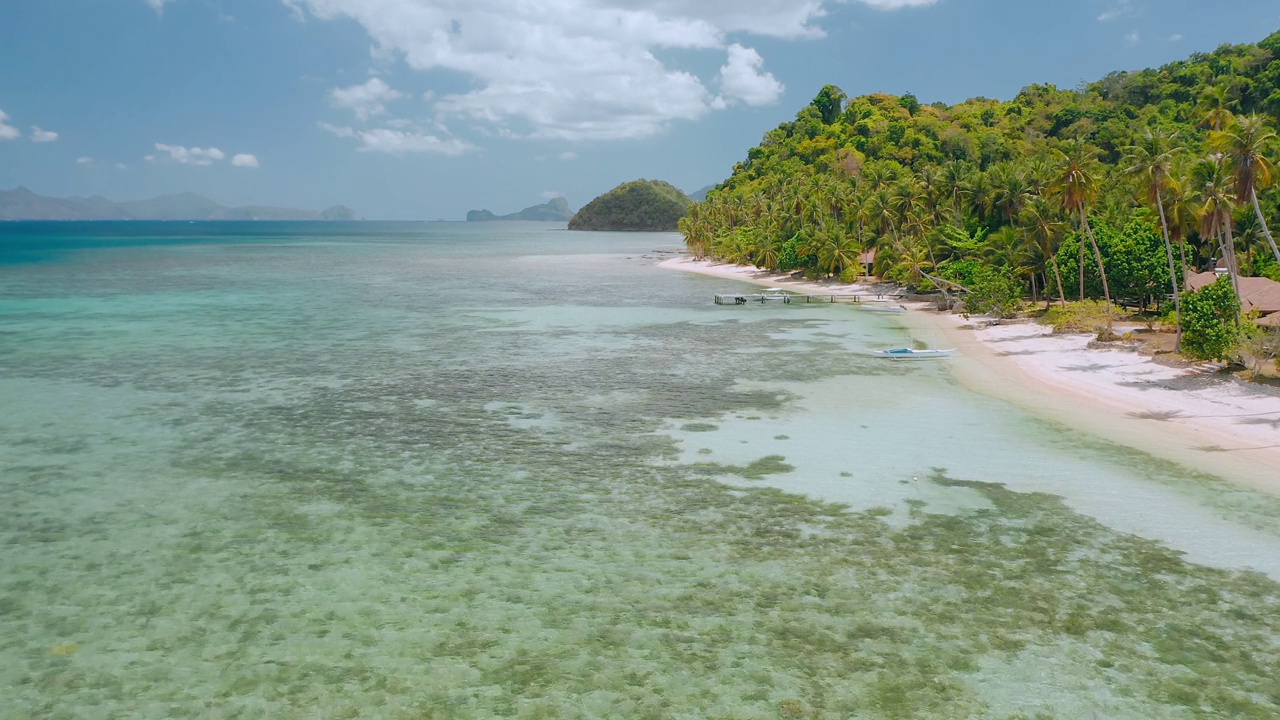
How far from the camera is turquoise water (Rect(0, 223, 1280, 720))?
14289 mm

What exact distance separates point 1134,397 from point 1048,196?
782 inches

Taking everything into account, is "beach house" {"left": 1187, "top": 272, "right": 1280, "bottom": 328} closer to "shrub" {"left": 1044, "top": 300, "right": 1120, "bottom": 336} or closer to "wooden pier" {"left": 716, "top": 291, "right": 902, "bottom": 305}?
"shrub" {"left": 1044, "top": 300, "right": 1120, "bottom": 336}

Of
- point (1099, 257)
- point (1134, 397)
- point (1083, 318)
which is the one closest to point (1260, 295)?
point (1099, 257)

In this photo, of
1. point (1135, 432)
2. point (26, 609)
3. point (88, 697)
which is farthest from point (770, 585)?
point (1135, 432)

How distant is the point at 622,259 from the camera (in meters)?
159

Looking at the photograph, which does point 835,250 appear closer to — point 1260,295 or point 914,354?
point 914,354

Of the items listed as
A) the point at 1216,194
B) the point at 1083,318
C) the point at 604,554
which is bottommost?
the point at 604,554

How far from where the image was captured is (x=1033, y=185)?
221ft

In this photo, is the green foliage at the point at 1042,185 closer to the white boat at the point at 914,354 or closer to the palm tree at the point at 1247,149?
the palm tree at the point at 1247,149

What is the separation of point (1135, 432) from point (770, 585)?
63.3 feet

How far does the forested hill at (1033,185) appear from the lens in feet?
138

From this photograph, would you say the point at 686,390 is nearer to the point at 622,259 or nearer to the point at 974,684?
the point at 974,684

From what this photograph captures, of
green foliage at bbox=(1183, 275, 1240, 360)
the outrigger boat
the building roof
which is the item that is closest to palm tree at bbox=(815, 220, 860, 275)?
the outrigger boat

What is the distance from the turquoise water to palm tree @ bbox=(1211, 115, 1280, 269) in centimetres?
1364
